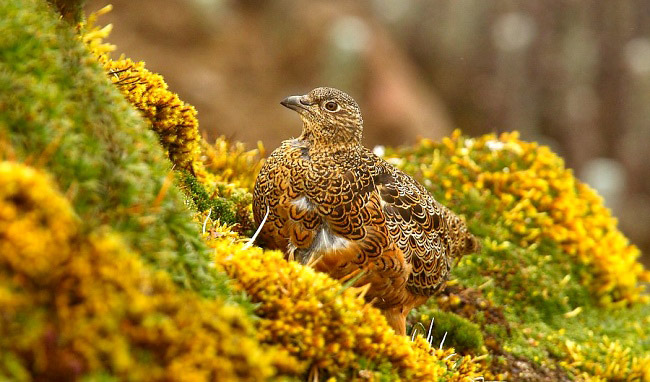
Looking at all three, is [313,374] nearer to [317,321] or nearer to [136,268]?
[317,321]

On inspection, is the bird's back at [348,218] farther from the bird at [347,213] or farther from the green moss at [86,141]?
the green moss at [86,141]

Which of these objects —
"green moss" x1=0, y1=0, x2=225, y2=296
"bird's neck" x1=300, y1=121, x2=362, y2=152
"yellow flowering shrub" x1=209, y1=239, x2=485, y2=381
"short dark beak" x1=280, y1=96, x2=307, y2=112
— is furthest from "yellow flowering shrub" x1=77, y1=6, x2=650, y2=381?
"bird's neck" x1=300, y1=121, x2=362, y2=152

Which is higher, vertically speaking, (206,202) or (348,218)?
(348,218)

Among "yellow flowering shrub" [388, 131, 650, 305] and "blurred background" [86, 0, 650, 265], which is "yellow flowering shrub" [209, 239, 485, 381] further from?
"blurred background" [86, 0, 650, 265]

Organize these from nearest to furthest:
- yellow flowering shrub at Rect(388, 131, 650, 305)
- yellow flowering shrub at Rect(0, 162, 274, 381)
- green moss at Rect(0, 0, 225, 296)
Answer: yellow flowering shrub at Rect(0, 162, 274, 381), green moss at Rect(0, 0, 225, 296), yellow flowering shrub at Rect(388, 131, 650, 305)

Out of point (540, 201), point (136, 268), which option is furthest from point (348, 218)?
point (540, 201)

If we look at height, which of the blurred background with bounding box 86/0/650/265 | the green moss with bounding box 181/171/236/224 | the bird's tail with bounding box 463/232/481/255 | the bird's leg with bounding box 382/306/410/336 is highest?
the blurred background with bounding box 86/0/650/265

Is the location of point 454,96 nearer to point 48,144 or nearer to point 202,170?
point 202,170
